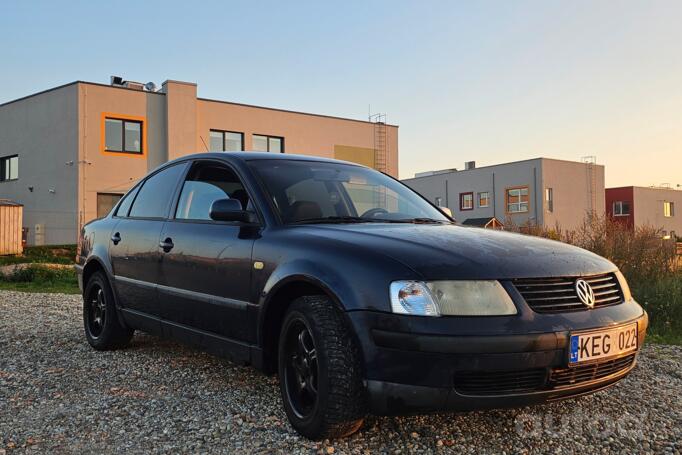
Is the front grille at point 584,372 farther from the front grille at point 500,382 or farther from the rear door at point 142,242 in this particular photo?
the rear door at point 142,242

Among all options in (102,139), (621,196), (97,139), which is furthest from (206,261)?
(621,196)

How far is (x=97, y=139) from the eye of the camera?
78.0 feet

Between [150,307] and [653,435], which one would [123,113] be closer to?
[150,307]

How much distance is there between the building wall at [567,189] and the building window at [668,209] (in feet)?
40.1

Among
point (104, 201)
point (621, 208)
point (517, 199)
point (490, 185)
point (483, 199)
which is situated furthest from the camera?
point (621, 208)

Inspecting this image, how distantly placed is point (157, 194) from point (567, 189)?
37.2 metres

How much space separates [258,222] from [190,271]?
71cm

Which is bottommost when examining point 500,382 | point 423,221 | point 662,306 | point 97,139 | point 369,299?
point 662,306

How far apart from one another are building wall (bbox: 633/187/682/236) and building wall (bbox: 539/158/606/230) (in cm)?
818

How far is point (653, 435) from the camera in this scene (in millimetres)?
3209

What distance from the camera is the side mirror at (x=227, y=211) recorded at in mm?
3564

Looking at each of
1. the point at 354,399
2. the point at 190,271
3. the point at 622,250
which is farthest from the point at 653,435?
the point at 622,250

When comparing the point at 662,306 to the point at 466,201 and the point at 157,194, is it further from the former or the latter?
the point at 466,201

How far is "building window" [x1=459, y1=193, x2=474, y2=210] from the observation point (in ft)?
134
